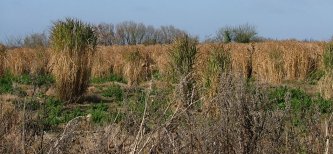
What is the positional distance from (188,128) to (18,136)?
1598 millimetres

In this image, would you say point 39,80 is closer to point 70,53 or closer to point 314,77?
point 70,53

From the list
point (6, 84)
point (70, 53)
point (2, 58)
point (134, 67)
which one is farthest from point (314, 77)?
point (2, 58)

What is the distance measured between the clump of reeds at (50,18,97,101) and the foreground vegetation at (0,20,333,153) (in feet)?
0.10

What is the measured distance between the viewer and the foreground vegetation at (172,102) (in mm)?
5434

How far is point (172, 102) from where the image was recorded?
522cm

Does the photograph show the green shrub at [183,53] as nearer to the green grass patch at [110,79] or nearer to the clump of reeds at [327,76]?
the clump of reeds at [327,76]

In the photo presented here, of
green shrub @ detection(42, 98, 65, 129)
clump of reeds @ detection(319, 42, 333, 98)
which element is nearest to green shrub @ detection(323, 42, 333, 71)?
clump of reeds @ detection(319, 42, 333, 98)

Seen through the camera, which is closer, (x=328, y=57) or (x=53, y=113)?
(x=53, y=113)

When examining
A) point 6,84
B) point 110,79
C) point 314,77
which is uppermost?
point 6,84

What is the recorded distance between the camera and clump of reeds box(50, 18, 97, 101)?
56.2ft

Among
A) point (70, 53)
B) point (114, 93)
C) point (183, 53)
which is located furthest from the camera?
point (114, 93)

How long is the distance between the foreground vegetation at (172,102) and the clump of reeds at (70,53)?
29mm

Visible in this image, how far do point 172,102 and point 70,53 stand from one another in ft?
40.3

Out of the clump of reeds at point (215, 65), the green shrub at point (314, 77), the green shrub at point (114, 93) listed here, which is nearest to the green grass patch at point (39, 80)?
the green shrub at point (114, 93)
